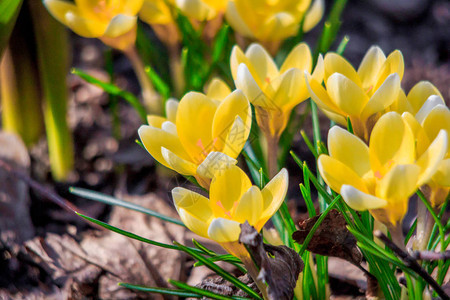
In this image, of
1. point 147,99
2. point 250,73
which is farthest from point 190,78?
point 250,73

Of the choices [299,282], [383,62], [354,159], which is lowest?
[299,282]

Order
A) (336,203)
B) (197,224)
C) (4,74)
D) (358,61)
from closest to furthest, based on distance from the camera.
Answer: (197,224) < (336,203) < (4,74) < (358,61)

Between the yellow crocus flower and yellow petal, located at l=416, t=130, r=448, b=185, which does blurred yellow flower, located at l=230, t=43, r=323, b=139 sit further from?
yellow petal, located at l=416, t=130, r=448, b=185

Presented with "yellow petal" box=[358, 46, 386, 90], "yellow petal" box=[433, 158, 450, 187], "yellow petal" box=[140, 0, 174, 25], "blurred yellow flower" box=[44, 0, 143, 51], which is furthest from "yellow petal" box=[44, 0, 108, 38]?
"yellow petal" box=[433, 158, 450, 187]

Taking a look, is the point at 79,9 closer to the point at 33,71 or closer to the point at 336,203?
the point at 33,71

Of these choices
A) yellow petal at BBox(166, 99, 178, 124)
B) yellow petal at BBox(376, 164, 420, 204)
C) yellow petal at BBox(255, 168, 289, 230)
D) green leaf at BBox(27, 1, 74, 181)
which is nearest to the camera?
yellow petal at BBox(376, 164, 420, 204)

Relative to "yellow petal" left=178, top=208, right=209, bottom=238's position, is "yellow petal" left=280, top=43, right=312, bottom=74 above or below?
above

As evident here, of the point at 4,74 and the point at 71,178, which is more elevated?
the point at 4,74
